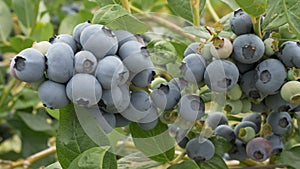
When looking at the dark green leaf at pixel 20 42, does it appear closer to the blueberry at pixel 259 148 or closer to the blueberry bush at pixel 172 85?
the blueberry bush at pixel 172 85

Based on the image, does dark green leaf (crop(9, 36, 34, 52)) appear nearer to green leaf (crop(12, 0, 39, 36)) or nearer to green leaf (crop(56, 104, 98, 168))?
green leaf (crop(12, 0, 39, 36))

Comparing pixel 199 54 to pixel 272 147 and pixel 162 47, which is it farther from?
pixel 272 147

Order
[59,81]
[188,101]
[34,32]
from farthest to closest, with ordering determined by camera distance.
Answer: [34,32], [188,101], [59,81]

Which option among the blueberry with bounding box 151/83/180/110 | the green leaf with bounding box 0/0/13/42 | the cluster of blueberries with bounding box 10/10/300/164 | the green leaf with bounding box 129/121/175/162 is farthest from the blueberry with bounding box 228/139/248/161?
the green leaf with bounding box 0/0/13/42

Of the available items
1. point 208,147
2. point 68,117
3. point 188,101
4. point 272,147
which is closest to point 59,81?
point 68,117

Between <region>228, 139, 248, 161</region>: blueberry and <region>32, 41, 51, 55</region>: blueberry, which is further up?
<region>32, 41, 51, 55</region>: blueberry

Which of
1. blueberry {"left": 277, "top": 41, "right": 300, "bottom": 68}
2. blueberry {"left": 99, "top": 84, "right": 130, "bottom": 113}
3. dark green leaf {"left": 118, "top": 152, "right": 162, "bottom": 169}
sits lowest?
dark green leaf {"left": 118, "top": 152, "right": 162, "bottom": 169}

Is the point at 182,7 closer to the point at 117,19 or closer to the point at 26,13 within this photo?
the point at 117,19

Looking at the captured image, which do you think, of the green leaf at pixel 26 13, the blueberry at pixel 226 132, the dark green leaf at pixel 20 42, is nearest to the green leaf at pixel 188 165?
the blueberry at pixel 226 132
